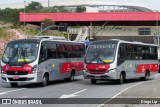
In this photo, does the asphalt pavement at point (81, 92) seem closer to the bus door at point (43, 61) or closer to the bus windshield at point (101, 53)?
the bus door at point (43, 61)

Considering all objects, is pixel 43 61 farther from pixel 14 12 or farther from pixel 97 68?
pixel 14 12

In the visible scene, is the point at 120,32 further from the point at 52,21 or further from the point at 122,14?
the point at 52,21

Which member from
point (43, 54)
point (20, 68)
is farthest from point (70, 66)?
point (20, 68)

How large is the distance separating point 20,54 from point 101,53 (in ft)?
16.4

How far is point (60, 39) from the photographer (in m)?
28.4

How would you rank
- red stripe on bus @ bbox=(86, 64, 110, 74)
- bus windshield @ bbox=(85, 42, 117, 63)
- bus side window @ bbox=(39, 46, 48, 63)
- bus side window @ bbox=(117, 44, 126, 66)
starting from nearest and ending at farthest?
→ 1. bus side window @ bbox=(39, 46, 48, 63)
2. red stripe on bus @ bbox=(86, 64, 110, 74)
3. bus windshield @ bbox=(85, 42, 117, 63)
4. bus side window @ bbox=(117, 44, 126, 66)

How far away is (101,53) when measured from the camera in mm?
26625

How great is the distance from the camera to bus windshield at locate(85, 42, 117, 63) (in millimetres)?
26406

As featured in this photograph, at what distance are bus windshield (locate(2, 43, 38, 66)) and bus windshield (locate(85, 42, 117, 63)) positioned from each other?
3870 mm

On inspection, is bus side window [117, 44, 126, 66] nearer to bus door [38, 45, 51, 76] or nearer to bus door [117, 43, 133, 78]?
bus door [117, 43, 133, 78]

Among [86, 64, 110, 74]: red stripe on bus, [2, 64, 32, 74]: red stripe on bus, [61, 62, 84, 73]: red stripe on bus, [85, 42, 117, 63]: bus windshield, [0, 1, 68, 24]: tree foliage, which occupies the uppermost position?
[85, 42, 117, 63]: bus windshield

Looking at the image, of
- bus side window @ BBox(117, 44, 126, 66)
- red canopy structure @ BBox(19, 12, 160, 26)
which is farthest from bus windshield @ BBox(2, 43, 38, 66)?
red canopy structure @ BBox(19, 12, 160, 26)

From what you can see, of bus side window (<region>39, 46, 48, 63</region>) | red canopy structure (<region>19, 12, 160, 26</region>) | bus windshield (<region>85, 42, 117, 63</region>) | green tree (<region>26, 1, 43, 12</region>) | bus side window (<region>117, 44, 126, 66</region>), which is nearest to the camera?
bus side window (<region>39, 46, 48, 63</region>)

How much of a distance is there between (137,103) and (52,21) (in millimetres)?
67120
